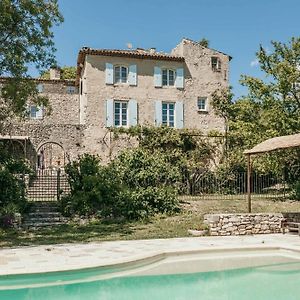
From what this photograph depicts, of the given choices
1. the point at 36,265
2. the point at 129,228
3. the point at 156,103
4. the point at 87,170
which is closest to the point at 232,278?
the point at 36,265

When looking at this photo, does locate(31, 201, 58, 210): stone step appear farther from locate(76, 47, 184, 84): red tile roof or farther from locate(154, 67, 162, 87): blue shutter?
locate(154, 67, 162, 87): blue shutter

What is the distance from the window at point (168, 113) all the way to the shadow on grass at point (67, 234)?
14.4 meters

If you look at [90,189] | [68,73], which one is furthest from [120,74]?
[68,73]

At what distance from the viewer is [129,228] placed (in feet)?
52.6

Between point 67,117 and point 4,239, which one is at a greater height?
point 67,117

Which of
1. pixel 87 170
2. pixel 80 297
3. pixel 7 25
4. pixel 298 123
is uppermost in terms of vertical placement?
pixel 7 25

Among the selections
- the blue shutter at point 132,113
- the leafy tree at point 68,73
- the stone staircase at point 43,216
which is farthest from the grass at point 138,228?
the leafy tree at point 68,73

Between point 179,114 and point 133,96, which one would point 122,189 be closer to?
point 133,96

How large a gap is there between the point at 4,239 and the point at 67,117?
22.3 meters

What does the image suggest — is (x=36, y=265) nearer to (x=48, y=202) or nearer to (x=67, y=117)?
(x=48, y=202)

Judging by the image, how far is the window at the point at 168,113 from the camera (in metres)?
30.6

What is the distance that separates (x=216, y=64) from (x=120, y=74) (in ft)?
23.8

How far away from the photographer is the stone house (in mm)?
29328

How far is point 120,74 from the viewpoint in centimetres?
3027
